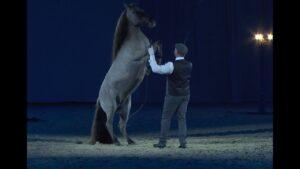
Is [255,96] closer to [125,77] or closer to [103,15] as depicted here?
[103,15]

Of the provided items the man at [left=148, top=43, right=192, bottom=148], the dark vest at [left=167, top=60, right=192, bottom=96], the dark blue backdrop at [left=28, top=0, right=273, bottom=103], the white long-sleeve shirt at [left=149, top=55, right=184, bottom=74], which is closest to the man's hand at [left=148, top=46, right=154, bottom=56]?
the man at [left=148, top=43, right=192, bottom=148]

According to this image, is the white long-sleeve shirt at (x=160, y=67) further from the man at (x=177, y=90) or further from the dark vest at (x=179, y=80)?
the dark vest at (x=179, y=80)

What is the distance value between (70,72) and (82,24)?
64.8 inches

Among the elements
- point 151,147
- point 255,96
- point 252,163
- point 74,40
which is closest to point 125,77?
point 151,147

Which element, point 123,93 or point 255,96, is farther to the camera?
point 255,96

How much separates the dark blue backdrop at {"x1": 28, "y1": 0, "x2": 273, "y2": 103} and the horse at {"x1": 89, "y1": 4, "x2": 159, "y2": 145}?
12.2 meters

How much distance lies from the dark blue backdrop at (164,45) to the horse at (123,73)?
12.2 metres

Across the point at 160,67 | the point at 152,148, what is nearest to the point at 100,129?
the point at 152,148

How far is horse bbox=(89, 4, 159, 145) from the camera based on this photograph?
418 inches

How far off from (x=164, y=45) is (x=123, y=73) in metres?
13.9

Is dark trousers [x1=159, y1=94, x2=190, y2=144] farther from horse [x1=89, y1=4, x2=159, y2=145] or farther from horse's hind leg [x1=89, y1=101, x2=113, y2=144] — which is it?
horse's hind leg [x1=89, y1=101, x2=113, y2=144]
